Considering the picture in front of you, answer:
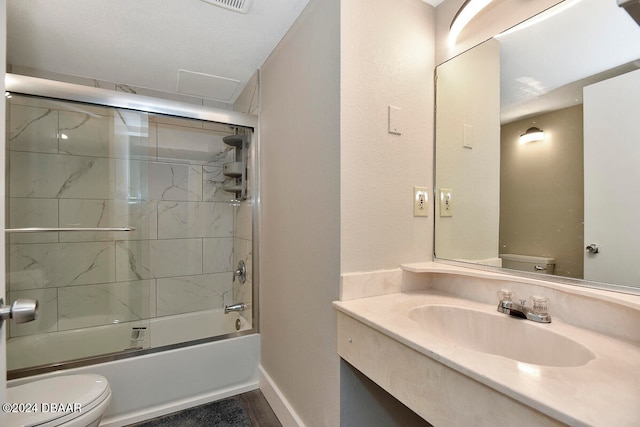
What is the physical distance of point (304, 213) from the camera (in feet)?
4.64

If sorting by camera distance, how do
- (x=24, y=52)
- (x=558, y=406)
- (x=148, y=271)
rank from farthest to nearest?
(x=148, y=271), (x=24, y=52), (x=558, y=406)

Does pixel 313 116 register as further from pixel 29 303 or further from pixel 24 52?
pixel 24 52

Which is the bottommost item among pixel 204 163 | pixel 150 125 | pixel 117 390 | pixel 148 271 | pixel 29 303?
pixel 117 390

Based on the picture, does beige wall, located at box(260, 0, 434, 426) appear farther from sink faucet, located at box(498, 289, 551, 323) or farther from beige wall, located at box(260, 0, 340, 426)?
sink faucet, located at box(498, 289, 551, 323)

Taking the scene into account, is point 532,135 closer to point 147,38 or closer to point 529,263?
point 529,263

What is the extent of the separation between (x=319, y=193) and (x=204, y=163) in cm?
172

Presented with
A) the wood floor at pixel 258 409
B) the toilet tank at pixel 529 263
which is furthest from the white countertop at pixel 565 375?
the wood floor at pixel 258 409

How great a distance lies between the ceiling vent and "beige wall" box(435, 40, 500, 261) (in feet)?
3.26

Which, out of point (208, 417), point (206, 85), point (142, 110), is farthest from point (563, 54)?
point (208, 417)

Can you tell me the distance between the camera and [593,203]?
92 centimetres

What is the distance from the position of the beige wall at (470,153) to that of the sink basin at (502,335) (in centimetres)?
29

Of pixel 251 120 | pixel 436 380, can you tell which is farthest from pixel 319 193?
pixel 251 120

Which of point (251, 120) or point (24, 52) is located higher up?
point (24, 52)

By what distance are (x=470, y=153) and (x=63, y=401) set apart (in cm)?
202
